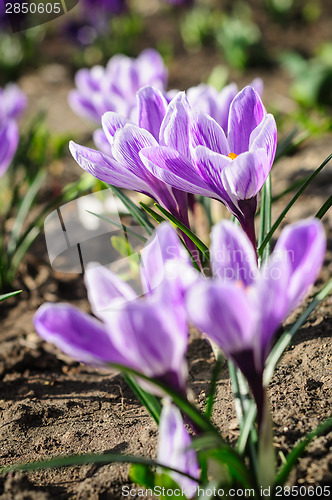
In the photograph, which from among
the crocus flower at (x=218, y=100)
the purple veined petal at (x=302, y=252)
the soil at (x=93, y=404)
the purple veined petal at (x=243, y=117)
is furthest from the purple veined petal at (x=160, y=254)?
the crocus flower at (x=218, y=100)

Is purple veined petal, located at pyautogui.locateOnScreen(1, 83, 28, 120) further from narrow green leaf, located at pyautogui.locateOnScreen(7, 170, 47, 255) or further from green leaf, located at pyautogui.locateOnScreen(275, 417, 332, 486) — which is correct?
green leaf, located at pyautogui.locateOnScreen(275, 417, 332, 486)

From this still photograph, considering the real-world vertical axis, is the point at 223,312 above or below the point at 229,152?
below

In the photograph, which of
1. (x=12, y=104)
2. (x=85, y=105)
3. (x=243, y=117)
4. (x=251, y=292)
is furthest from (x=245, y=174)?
(x=12, y=104)

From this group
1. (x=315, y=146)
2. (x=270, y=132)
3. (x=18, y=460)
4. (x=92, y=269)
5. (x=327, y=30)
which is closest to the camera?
(x=92, y=269)

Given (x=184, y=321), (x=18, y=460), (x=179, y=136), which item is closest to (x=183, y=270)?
(x=184, y=321)

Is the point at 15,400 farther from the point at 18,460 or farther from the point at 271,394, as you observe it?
the point at 271,394

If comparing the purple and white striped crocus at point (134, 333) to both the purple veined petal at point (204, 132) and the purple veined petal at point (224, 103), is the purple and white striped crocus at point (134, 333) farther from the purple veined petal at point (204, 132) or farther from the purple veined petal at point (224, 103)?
the purple veined petal at point (224, 103)

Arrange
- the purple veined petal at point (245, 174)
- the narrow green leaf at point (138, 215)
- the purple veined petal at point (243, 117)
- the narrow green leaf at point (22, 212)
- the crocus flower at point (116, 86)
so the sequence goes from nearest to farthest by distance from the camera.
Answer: the purple veined petal at point (245, 174)
the purple veined petal at point (243, 117)
the narrow green leaf at point (138, 215)
the crocus flower at point (116, 86)
the narrow green leaf at point (22, 212)
